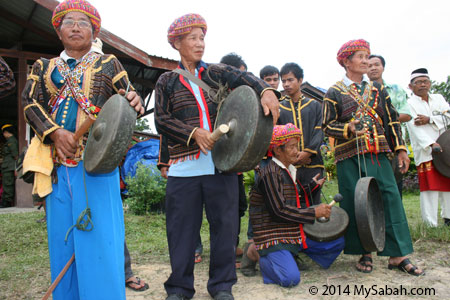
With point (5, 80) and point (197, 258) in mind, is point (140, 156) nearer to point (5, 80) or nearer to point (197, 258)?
point (197, 258)

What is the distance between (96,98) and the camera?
8.18 ft

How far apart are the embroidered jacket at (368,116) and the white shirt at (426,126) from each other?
1775 mm

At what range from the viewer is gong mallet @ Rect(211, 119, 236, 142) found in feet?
8.09

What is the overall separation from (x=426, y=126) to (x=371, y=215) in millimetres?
2531

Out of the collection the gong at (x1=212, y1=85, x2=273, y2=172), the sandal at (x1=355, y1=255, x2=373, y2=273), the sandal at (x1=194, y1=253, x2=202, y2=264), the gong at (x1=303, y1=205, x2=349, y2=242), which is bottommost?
the sandal at (x1=355, y1=255, x2=373, y2=273)

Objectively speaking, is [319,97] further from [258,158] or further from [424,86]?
[258,158]

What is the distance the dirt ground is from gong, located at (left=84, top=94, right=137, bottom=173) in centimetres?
148

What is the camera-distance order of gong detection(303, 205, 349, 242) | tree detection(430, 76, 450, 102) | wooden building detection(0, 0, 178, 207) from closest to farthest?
1. gong detection(303, 205, 349, 242)
2. wooden building detection(0, 0, 178, 207)
3. tree detection(430, 76, 450, 102)

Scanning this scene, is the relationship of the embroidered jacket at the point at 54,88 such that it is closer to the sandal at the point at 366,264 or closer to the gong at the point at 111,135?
the gong at the point at 111,135

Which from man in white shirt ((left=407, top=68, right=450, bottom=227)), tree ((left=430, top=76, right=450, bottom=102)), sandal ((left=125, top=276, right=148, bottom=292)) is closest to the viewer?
sandal ((left=125, top=276, right=148, bottom=292))

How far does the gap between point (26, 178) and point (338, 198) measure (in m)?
2.49

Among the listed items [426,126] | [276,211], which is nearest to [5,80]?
[276,211]

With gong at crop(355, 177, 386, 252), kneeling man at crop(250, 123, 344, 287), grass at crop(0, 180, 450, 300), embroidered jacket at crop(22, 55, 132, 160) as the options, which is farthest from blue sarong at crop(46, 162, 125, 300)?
gong at crop(355, 177, 386, 252)

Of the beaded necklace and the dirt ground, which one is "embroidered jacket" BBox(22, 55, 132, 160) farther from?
the beaded necklace
